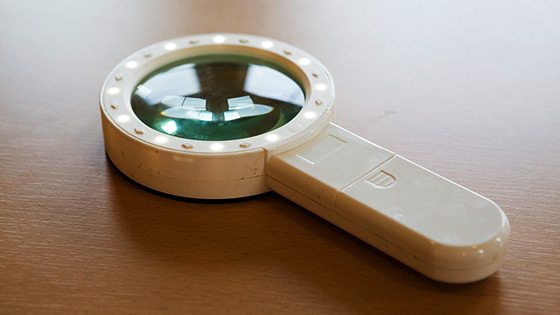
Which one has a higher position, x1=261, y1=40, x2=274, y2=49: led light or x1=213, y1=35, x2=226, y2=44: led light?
x1=261, y1=40, x2=274, y2=49: led light

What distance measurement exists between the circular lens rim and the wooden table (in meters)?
0.08

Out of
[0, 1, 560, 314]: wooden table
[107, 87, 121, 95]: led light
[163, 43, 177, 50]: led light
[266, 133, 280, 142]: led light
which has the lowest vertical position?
[0, 1, 560, 314]: wooden table

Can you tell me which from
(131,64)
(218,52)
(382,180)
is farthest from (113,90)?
(382,180)

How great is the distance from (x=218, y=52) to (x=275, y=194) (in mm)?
297

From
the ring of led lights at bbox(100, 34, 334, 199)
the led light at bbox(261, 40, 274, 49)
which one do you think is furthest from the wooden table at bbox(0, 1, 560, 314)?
the led light at bbox(261, 40, 274, 49)

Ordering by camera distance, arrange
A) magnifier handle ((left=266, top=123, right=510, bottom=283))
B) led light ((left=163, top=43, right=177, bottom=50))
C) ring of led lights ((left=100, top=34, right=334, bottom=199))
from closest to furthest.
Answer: magnifier handle ((left=266, top=123, right=510, bottom=283))
ring of led lights ((left=100, top=34, right=334, bottom=199))
led light ((left=163, top=43, right=177, bottom=50))

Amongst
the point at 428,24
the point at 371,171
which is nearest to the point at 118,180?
the point at 371,171

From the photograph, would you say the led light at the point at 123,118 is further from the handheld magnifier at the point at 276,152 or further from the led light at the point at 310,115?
the led light at the point at 310,115

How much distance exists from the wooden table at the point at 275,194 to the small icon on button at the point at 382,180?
8 cm

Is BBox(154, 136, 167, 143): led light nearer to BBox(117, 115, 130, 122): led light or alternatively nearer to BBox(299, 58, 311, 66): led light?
BBox(117, 115, 130, 122): led light

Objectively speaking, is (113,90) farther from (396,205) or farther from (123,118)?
(396,205)

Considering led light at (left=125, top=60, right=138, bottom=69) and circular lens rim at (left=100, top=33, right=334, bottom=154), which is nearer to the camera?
circular lens rim at (left=100, top=33, right=334, bottom=154)

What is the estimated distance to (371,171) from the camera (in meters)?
0.84

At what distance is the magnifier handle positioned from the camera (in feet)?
2.38
